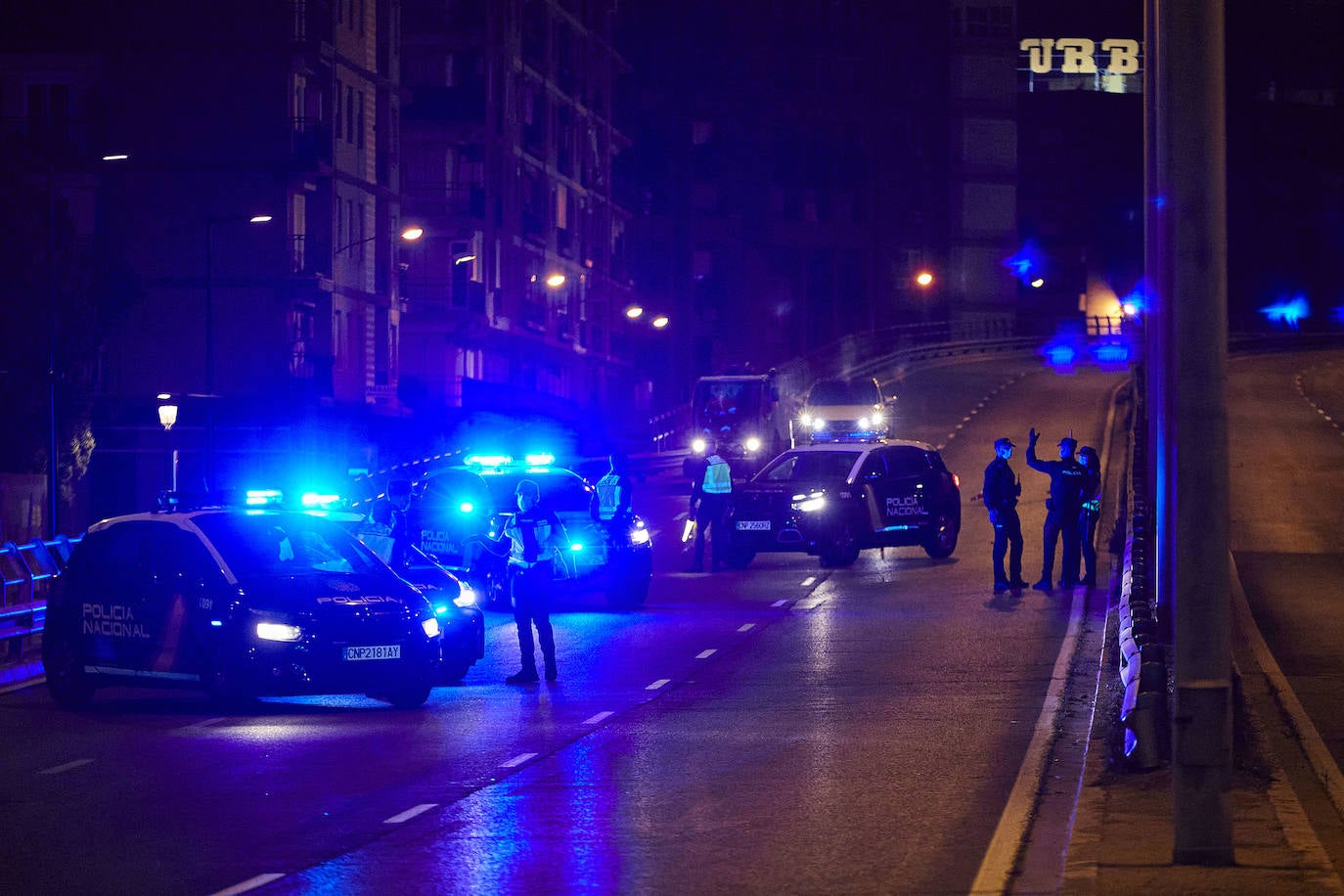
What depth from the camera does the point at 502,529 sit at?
23969mm

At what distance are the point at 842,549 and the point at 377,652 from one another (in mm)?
14658

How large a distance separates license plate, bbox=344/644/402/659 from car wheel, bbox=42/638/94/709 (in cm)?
244

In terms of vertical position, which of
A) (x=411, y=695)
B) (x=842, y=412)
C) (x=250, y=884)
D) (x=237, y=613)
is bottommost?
(x=250, y=884)

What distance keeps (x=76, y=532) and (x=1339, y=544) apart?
30.2 m

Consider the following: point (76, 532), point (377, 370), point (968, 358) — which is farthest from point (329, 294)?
point (968, 358)

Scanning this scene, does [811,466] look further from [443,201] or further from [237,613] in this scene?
[443,201]

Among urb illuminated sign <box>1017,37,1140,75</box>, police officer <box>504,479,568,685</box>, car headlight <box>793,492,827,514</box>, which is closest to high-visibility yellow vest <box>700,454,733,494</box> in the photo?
car headlight <box>793,492,827,514</box>

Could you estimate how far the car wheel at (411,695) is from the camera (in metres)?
16.1

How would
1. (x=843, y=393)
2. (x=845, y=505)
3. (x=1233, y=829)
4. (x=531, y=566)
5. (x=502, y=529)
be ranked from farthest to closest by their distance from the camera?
(x=843, y=393) < (x=845, y=505) < (x=502, y=529) < (x=531, y=566) < (x=1233, y=829)

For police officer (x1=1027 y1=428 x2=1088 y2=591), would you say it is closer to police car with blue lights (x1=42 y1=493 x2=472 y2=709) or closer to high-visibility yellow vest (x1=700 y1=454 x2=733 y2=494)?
high-visibility yellow vest (x1=700 y1=454 x2=733 y2=494)

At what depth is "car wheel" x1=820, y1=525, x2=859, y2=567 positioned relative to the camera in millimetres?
29812

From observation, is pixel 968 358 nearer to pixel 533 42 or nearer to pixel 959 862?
pixel 533 42

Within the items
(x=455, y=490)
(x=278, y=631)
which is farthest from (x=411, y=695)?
(x=455, y=490)

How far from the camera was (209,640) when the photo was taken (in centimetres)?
1612
